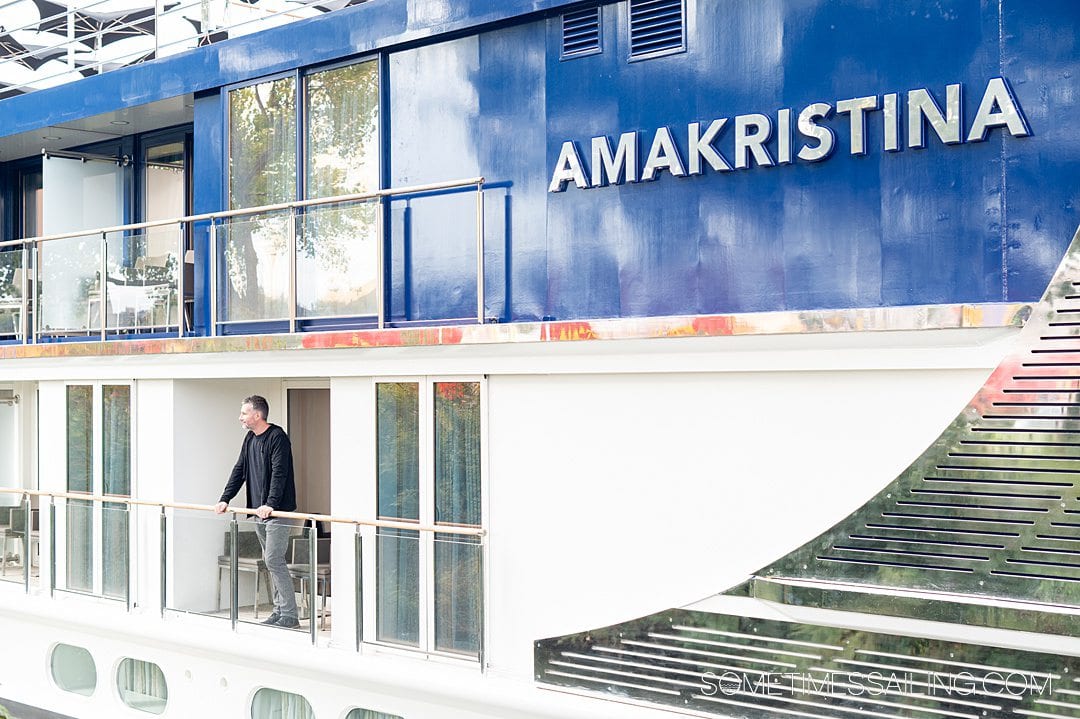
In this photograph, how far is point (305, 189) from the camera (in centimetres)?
1101

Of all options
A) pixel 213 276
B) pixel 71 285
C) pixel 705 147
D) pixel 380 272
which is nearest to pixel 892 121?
pixel 705 147

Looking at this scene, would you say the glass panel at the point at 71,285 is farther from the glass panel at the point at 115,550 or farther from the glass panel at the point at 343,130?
the glass panel at the point at 343,130

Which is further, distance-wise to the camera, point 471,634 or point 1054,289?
point 471,634

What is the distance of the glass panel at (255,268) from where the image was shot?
10.4 metres

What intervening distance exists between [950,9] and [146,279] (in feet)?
25.2

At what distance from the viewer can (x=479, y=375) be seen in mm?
8836

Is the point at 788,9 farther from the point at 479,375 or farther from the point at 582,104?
the point at 479,375

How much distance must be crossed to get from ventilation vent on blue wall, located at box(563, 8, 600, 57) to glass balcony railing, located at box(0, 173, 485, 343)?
4.05ft

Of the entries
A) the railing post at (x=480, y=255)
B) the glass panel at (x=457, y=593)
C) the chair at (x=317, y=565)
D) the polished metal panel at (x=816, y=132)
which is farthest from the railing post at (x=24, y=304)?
the polished metal panel at (x=816, y=132)

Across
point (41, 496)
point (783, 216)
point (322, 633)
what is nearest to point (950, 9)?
point (783, 216)

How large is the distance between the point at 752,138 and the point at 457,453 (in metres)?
3.03

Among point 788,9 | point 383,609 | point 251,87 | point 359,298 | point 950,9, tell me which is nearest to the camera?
point 950,9

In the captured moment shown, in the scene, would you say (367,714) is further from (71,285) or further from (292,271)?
(71,285)

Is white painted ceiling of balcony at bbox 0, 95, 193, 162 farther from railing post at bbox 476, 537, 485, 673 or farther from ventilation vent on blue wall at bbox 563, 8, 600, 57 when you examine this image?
railing post at bbox 476, 537, 485, 673
